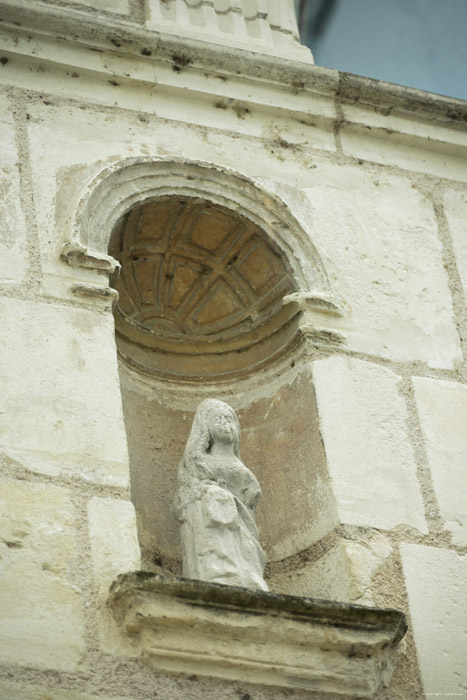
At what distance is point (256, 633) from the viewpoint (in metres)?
5.21

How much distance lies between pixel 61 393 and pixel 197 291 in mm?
1450

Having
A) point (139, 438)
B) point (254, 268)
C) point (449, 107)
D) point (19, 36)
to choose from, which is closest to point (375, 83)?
point (449, 107)

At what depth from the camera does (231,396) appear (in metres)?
6.77

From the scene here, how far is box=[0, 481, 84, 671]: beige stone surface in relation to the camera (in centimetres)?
501

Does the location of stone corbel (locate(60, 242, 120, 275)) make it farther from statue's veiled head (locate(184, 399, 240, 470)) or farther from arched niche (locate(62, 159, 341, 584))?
statue's veiled head (locate(184, 399, 240, 470))

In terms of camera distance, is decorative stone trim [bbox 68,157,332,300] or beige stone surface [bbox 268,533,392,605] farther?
decorative stone trim [bbox 68,157,332,300]

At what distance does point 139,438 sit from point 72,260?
0.86 m

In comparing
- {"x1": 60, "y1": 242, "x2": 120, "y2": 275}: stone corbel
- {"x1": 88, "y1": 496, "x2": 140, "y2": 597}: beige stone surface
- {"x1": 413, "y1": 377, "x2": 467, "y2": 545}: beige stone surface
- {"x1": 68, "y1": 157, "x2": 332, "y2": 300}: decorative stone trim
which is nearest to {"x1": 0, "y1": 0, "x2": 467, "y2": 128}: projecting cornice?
{"x1": 68, "y1": 157, "x2": 332, "y2": 300}: decorative stone trim

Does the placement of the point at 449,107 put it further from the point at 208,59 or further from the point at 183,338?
the point at 183,338

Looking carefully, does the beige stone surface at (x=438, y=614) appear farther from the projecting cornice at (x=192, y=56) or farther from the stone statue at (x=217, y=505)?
the projecting cornice at (x=192, y=56)

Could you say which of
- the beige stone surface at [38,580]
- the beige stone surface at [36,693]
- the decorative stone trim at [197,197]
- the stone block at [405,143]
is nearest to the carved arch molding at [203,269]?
the decorative stone trim at [197,197]

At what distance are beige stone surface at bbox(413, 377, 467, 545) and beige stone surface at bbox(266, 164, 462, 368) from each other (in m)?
0.16

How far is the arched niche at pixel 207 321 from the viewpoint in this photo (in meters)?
6.25

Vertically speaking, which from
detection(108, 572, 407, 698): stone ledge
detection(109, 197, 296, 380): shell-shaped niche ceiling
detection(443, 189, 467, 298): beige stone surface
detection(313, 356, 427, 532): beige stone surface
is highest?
detection(443, 189, 467, 298): beige stone surface
